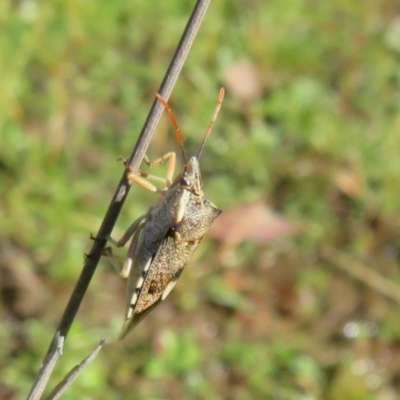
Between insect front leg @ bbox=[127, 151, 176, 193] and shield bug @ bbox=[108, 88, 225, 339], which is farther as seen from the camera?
shield bug @ bbox=[108, 88, 225, 339]

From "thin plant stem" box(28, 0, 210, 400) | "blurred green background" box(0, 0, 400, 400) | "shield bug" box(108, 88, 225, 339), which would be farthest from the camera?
"blurred green background" box(0, 0, 400, 400)

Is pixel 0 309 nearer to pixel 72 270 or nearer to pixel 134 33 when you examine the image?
pixel 72 270

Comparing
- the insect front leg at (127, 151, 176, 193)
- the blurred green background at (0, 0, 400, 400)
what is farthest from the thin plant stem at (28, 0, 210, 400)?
the blurred green background at (0, 0, 400, 400)

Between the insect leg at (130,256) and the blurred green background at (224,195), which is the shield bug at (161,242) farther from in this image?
the blurred green background at (224,195)

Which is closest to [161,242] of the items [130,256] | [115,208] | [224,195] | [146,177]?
[130,256]

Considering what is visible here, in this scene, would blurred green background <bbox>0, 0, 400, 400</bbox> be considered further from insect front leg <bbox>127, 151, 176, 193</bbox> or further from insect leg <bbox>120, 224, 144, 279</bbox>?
insect front leg <bbox>127, 151, 176, 193</bbox>
